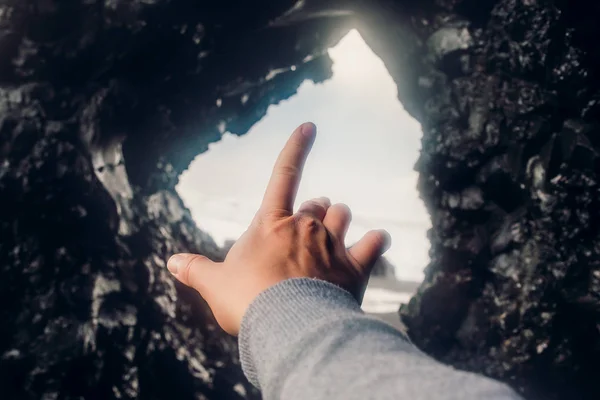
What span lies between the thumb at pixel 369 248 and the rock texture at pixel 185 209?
3.45 metres

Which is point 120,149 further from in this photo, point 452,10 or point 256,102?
point 452,10

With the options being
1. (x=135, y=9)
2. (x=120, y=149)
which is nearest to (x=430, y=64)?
(x=135, y=9)

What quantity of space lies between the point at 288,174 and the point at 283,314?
44 centimetres

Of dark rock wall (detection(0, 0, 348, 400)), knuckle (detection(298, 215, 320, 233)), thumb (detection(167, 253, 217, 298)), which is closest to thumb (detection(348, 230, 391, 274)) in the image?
knuckle (detection(298, 215, 320, 233))

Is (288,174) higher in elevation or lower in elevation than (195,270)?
higher

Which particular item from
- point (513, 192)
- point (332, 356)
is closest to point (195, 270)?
point (332, 356)

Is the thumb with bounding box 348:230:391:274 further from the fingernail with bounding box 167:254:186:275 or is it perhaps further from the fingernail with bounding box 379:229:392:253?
the fingernail with bounding box 167:254:186:275

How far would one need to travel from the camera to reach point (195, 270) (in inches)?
42.6

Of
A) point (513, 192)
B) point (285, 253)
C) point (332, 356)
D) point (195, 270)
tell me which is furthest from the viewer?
point (513, 192)

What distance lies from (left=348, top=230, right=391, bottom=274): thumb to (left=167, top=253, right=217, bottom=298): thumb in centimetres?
36

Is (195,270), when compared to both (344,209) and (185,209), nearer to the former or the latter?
Answer: (344,209)

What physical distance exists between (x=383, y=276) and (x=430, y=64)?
17.3 feet

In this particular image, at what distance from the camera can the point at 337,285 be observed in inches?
36.2

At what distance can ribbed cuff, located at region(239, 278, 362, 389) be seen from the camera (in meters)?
0.73
